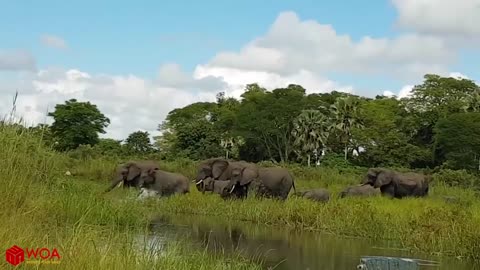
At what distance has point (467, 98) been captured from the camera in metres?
66.9

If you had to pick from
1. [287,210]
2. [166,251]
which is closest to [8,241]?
[166,251]

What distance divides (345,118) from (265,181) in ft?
130

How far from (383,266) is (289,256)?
2685 millimetres

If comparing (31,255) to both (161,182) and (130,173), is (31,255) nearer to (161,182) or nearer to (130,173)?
(130,173)

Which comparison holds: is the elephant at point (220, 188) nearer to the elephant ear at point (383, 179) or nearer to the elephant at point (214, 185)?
the elephant at point (214, 185)

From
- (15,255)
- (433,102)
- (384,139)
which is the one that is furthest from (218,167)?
(433,102)

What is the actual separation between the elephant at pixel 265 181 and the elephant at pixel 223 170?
0.30 feet

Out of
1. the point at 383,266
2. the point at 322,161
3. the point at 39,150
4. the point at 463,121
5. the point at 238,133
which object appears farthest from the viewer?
the point at 238,133

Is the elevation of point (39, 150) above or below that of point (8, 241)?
above

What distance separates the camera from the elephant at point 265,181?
83.4 ft

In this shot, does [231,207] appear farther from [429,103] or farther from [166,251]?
[429,103]

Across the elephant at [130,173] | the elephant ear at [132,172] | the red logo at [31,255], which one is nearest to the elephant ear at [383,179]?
the elephant at [130,173]

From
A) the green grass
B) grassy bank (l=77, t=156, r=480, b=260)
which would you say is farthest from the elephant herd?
the green grass

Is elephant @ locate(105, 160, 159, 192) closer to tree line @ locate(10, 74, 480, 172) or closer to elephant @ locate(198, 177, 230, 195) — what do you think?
elephant @ locate(198, 177, 230, 195)
